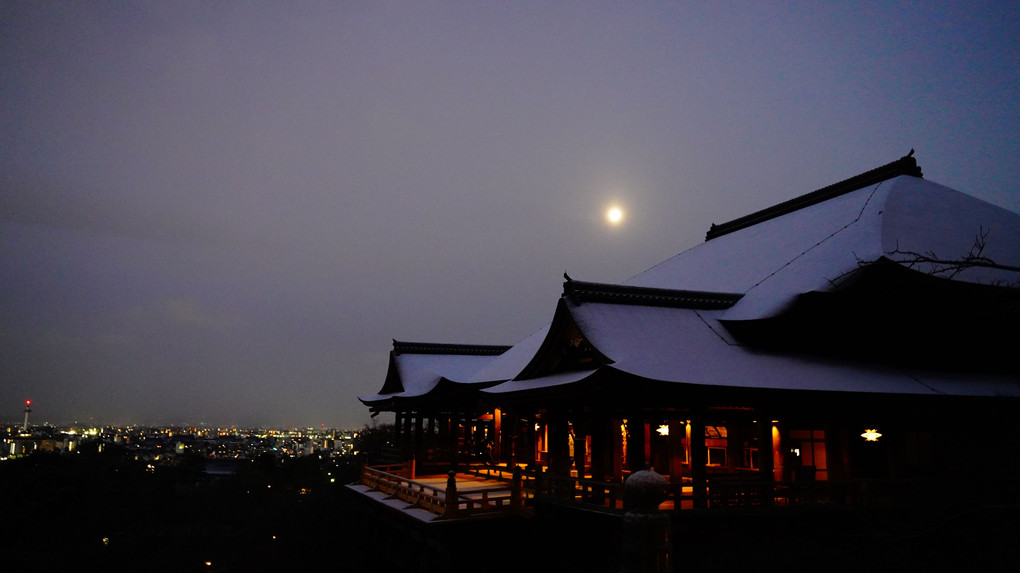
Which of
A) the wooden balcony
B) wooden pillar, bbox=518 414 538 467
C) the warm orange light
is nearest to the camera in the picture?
the warm orange light

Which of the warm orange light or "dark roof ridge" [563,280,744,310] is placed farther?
"dark roof ridge" [563,280,744,310]

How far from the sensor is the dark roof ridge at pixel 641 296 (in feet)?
57.8

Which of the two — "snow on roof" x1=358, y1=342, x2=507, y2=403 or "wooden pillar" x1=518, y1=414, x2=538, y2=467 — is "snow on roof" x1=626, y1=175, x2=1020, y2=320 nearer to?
"wooden pillar" x1=518, y1=414, x2=538, y2=467

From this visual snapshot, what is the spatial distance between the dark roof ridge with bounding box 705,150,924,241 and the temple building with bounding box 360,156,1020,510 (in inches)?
A: 52.2

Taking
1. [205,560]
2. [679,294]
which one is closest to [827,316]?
[679,294]

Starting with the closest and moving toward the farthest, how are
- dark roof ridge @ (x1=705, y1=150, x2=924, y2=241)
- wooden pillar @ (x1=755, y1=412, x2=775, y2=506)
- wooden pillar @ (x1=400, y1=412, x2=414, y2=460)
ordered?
1. wooden pillar @ (x1=755, y1=412, x2=775, y2=506)
2. dark roof ridge @ (x1=705, y1=150, x2=924, y2=241)
3. wooden pillar @ (x1=400, y1=412, x2=414, y2=460)

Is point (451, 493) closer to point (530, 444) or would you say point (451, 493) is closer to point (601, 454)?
point (601, 454)

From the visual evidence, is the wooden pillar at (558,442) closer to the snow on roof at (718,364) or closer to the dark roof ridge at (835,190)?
the snow on roof at (718,364)

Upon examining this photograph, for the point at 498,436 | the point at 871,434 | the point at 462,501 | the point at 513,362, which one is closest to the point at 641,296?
the point at 871,434

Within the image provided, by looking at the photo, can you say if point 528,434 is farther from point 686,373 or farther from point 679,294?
point 686,373

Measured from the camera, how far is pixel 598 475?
53.1 feet

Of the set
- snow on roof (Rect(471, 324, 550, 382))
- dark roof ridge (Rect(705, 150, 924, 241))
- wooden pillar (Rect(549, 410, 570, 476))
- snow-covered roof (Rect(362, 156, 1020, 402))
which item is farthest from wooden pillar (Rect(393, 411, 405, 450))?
dark roof ridge (Rect(705, 150, 924, 241))

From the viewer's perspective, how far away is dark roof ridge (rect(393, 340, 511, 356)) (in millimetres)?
33312

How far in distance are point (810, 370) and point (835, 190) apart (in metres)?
12.8
